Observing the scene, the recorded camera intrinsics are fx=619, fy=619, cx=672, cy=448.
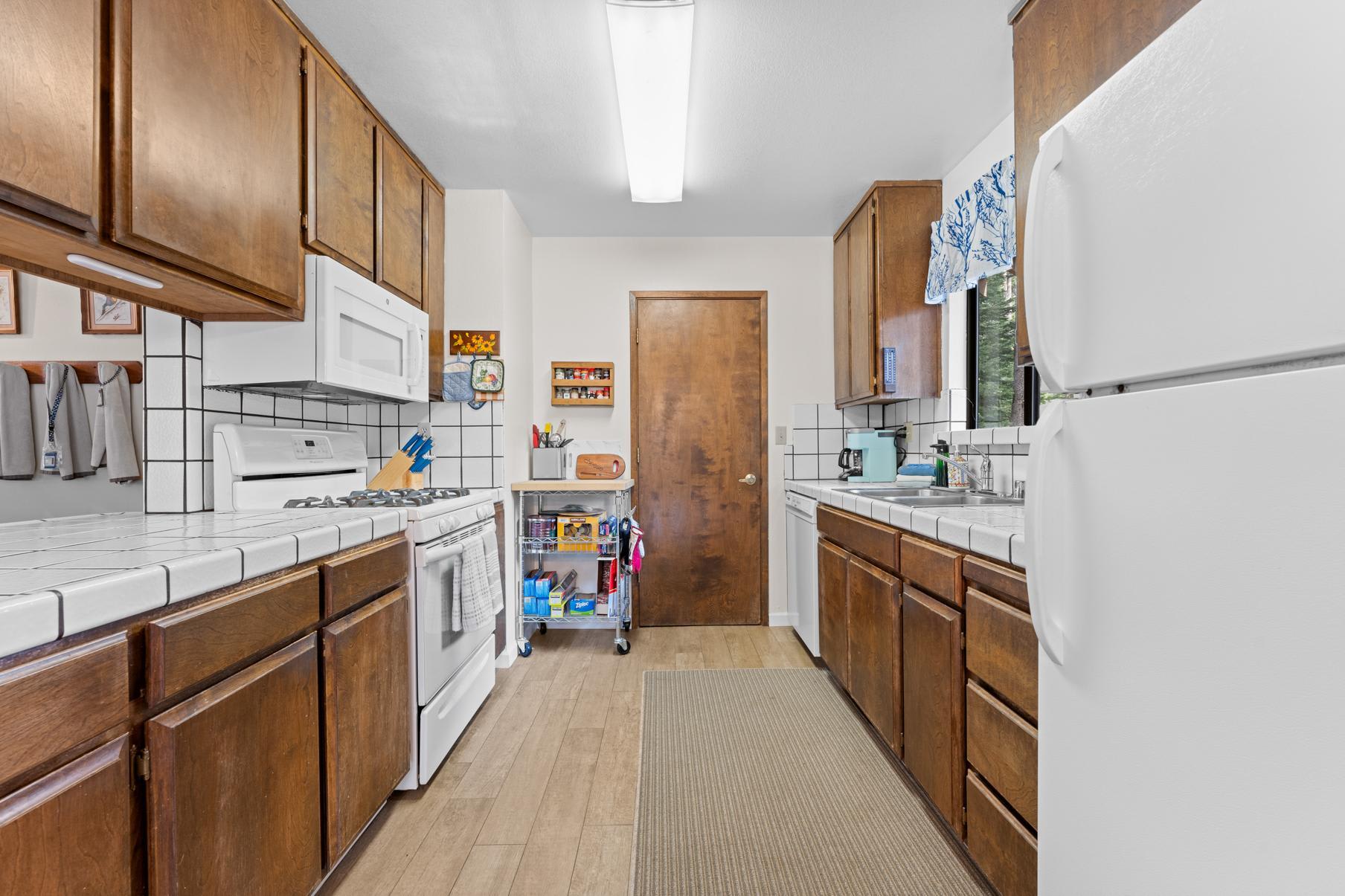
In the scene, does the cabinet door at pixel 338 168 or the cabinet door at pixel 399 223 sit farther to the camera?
the cabinet door at pixel 399 223

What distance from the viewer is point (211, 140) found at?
1428 mm

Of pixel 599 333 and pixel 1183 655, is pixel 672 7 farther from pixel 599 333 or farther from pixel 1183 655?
pixel 599 333

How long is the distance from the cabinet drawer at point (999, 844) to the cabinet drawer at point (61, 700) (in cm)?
152

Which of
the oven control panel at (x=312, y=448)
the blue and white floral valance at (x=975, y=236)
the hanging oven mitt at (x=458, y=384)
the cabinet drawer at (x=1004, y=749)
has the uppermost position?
the blue and white floral valance at (x=975, y=236)

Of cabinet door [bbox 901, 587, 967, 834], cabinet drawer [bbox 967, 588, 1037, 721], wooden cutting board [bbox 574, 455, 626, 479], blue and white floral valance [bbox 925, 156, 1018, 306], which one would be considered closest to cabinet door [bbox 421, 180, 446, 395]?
wooden cutting board [bbox 574, 455, 626, 479]

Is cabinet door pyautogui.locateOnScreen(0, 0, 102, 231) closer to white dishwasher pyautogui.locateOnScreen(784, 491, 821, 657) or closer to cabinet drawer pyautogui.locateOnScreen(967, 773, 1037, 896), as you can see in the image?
cabinet drawer pyautogui.locateOnScreen(967, 773, 1037, 896)

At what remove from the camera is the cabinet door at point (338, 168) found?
1.84 m

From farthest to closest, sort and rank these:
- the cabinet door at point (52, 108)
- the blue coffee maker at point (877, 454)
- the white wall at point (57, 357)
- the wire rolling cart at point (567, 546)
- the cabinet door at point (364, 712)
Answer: the blue coffee maker at point (877, 454), the wire rolling cart at point (567, 546), the white wall at point (57, 357), the cabinet door at point (364, 712), the cabinet door at point (52, 108)

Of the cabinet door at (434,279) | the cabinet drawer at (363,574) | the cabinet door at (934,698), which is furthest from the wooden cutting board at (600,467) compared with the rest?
the cabinet door at (934,698)

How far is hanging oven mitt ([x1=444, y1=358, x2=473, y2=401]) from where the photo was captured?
9.50ft

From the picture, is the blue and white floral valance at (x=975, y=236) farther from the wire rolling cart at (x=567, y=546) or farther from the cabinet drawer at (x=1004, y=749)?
the wire rolling cart at (x=567, y=546)

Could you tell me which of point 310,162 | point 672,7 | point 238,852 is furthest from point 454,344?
point 238,852

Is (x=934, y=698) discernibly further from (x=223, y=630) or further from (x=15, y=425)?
(x=15, y=425)

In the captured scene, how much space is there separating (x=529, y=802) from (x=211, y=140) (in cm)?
191
